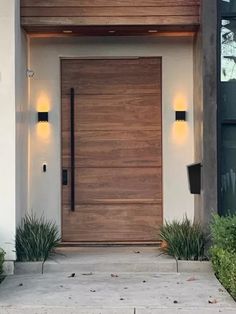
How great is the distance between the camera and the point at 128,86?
28.0ft

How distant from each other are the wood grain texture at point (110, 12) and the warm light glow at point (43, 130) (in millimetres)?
1501

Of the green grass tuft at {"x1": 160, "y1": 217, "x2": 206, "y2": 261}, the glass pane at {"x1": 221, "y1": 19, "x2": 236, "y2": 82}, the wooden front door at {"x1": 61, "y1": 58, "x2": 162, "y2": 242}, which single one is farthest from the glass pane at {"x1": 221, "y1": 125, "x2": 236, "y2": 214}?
the wooden front door at {"x1": 61, "y1": 58, "x2": 162, "y2": 242}

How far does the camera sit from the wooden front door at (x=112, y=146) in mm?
8508

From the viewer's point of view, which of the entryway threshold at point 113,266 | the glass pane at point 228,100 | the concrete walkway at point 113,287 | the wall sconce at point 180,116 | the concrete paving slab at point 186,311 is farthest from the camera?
the wall sconce at point 180,116

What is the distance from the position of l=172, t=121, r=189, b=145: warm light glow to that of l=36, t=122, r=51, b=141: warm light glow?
5.87ft

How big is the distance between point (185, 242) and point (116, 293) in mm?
1455

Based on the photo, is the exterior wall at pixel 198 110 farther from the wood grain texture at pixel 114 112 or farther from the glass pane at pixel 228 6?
the wood grain texture at pixel 114 112

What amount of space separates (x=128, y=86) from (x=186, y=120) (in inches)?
37.9

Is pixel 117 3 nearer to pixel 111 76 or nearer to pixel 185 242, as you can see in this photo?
pixel 111 76

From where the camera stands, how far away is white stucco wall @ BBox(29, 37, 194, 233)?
8.49 m

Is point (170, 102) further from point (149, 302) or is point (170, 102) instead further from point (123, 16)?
point (149, 302)

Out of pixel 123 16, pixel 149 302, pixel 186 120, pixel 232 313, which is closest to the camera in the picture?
pixel 232 313

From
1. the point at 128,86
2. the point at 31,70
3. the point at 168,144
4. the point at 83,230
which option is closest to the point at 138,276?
the point at 83,230

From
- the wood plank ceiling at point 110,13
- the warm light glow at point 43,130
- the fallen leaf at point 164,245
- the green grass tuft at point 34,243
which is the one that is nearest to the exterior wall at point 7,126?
the green grass tuft at point 34,243
